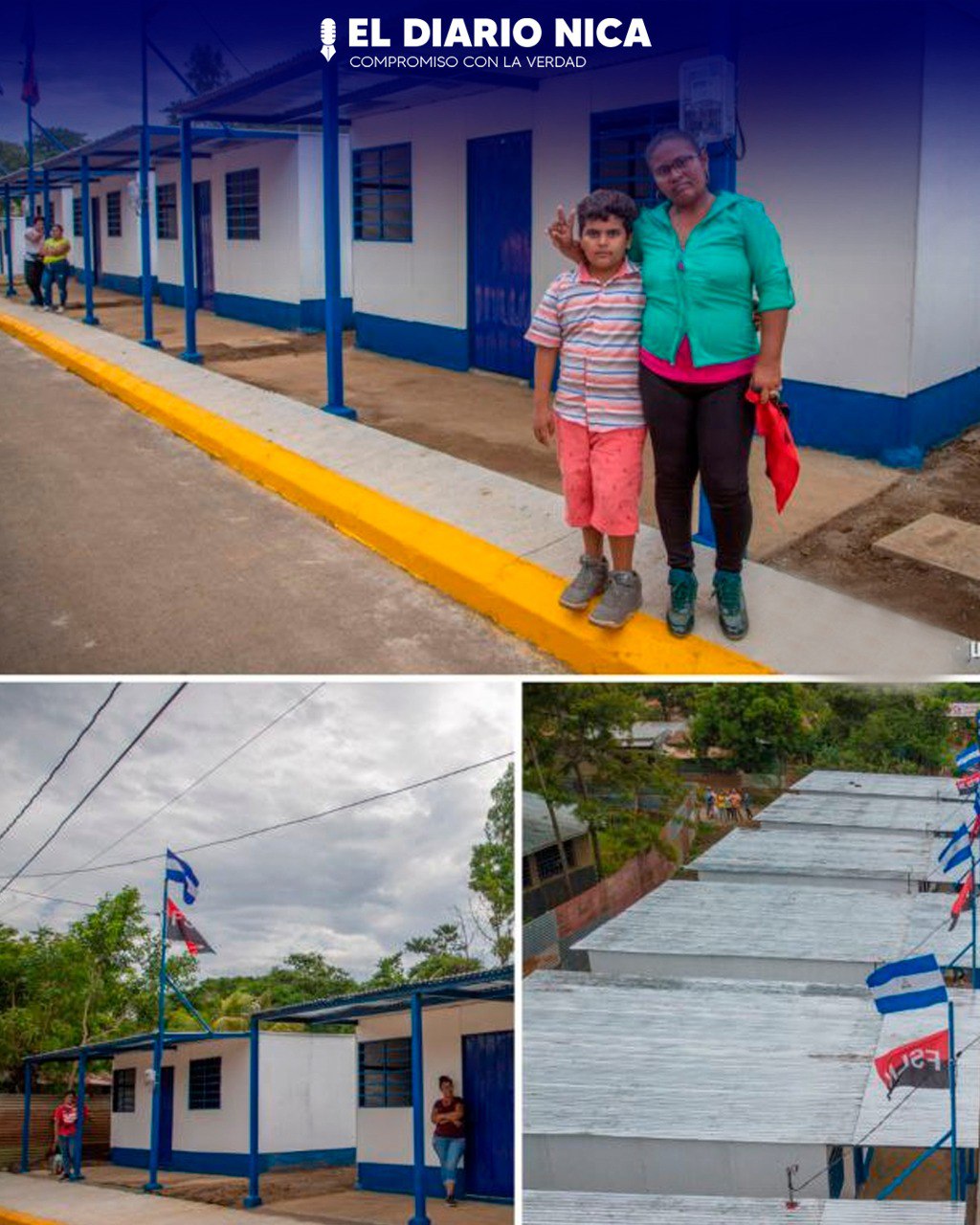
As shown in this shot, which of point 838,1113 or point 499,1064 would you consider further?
point 499,1064

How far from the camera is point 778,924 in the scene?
712cm

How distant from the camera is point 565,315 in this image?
4.53 metres

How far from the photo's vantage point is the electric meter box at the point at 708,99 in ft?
16.0

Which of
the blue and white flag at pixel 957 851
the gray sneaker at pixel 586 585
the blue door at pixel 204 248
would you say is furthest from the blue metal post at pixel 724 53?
the blue door at pixel 204 248

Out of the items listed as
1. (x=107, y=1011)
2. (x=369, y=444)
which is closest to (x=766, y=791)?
(x=369, y=444)

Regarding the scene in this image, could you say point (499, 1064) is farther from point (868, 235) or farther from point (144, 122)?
point (144, 122)

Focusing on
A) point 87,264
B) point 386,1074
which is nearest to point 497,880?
point 386,1074

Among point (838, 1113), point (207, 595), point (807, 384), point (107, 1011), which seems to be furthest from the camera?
point (107, 1011)

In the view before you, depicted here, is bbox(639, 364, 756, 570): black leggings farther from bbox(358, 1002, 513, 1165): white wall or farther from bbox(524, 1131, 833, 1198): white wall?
bbox(358, 1002, 513, 1165): white wall

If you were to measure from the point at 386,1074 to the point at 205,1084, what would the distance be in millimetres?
4425

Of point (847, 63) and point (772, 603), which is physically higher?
point (847, 63)

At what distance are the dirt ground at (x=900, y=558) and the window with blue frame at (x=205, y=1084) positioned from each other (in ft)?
31.6

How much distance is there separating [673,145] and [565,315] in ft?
2.25

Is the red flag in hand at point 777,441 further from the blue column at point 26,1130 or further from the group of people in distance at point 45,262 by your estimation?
the group of people in distance at point 45,262
